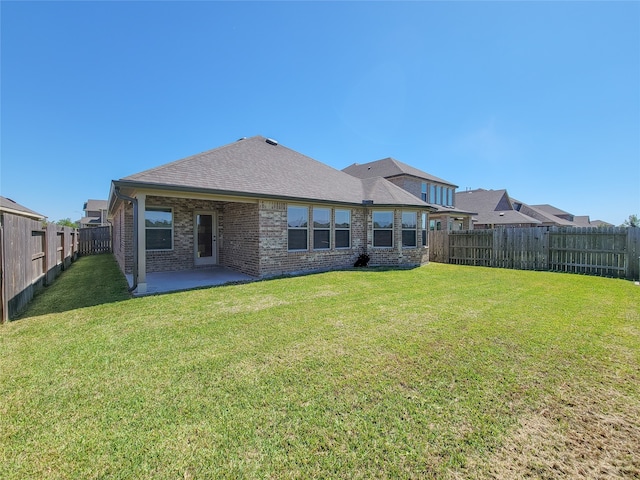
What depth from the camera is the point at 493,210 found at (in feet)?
103

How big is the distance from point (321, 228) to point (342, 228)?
1161mm

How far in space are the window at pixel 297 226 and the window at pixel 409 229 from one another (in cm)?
503

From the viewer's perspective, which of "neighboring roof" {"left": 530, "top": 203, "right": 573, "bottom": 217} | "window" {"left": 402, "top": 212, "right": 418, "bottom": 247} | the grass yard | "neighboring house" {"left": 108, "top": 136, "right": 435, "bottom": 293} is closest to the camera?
the grass yard

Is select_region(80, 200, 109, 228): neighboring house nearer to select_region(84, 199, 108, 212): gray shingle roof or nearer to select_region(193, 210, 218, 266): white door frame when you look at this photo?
select_region(84, 199, 108, 212): gray shingle roof

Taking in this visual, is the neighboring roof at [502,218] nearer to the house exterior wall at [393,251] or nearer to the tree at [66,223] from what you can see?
the house exterior wall at [393,251]

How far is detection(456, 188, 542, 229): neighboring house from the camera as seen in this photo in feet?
93.3

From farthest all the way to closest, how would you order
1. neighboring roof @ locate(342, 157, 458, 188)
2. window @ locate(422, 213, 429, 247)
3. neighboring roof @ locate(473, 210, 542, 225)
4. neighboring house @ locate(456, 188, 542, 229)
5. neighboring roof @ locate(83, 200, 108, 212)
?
1. neighboring roof @ locate(83, 200, 108, 212)
2. neighboring house @ locate(456, 188, 542, 229)
3. neighboring roof @ locate(473, 210, 542, 225)
4. neighboring roof @ locate(342, 157, 458, 188)
5. window @ locate(422, 213, 429, 247)

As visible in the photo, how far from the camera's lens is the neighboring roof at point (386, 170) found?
22.1m

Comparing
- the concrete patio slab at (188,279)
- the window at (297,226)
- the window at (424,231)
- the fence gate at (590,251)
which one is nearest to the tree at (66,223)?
the concrete patio slab at (188,279)

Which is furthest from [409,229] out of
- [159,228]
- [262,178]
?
[159,228]

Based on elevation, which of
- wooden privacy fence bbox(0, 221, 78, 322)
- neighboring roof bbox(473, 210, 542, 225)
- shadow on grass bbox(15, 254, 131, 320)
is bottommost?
shadow on grass bbox(15, 254, 131, 320)

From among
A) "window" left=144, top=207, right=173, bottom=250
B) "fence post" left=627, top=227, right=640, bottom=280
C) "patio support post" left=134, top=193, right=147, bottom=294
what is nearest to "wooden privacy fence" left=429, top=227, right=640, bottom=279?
"fence post" left=627, top=227, right=640, bottom=280

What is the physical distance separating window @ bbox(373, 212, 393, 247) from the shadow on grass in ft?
32.3

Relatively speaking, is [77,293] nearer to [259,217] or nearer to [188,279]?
[188,279]
